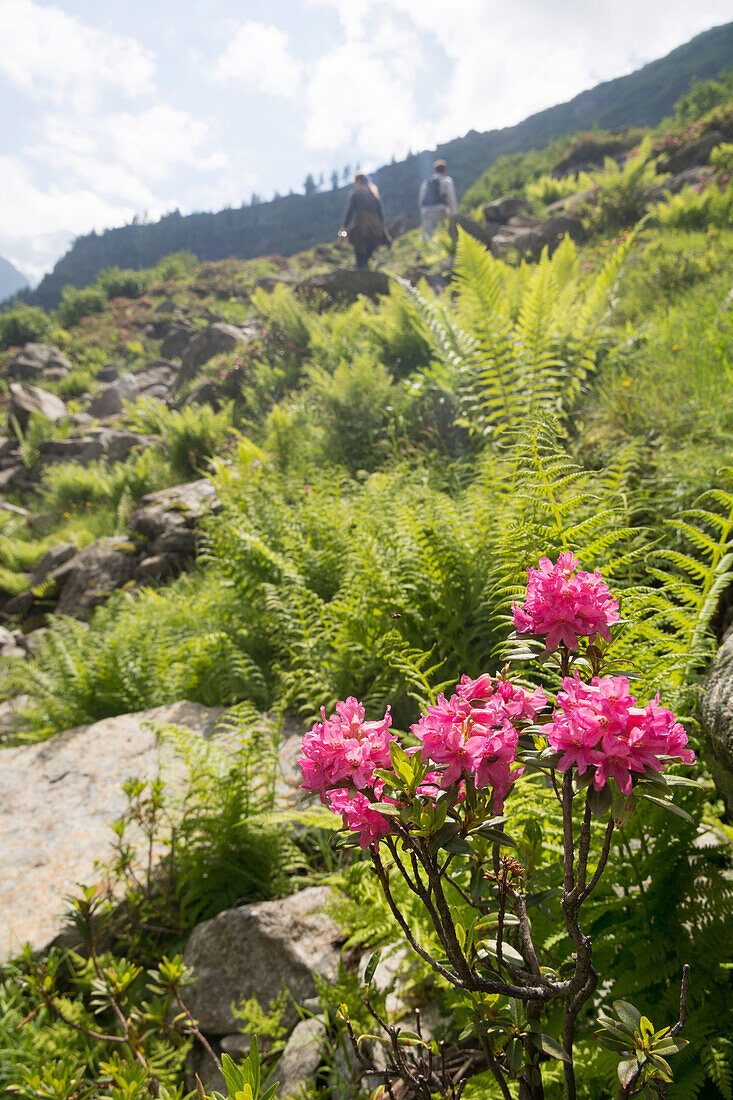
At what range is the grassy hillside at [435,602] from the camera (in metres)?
1.15

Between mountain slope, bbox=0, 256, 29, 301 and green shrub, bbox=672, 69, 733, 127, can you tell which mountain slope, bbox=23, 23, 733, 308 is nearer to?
green shrub, bbox=672, 69, 733, 127

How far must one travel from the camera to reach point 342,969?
137 centimetres

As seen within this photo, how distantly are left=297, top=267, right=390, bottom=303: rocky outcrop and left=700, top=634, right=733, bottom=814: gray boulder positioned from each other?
10663 mm

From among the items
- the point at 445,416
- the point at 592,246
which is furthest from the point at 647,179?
the point at 445,416

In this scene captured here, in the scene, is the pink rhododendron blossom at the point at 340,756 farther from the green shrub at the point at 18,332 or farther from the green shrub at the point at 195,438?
the green shrub at the point at 18,332

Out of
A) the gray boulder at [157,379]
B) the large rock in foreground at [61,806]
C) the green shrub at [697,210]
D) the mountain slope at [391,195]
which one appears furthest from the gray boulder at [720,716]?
the mountain slope at [391,195]

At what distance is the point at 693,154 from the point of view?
10703mm

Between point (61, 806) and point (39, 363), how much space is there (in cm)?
1838

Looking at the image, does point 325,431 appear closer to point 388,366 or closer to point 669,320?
point 388,366

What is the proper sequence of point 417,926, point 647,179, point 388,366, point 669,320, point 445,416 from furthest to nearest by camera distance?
1. point 647,179
2. point 388,366
3. point 445,416
4. point 669,320
5. point 417,926

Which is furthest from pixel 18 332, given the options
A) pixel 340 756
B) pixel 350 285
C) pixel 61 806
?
pixel 340 756

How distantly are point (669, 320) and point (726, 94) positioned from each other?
15.4 m

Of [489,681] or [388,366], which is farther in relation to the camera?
[388,366]

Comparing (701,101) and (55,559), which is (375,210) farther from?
(701,101)
